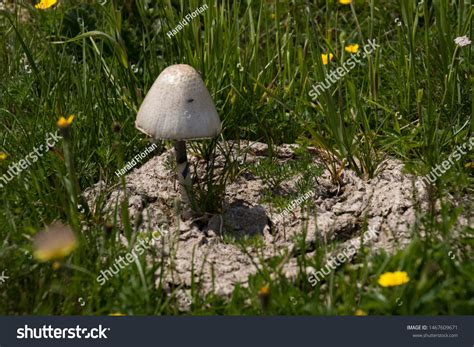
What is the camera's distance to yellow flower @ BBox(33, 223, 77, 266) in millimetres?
2867

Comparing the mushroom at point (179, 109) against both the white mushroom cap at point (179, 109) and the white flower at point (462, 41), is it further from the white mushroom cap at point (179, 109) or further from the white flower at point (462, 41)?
the white flower at point (462, 41)

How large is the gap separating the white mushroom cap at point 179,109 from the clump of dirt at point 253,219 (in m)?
0.39

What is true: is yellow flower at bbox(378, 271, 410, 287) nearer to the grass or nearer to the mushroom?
the grass

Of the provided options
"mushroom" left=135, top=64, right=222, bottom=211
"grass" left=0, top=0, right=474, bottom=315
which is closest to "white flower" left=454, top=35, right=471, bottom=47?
"grass" left=0, top=0, right=474, bottom=315

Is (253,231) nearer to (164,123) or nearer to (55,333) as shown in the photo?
(164,123)

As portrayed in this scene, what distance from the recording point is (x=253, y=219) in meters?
3.44

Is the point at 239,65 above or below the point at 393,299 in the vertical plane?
above

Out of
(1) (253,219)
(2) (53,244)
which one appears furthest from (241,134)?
(2) (53,244)

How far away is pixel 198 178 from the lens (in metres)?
3.64

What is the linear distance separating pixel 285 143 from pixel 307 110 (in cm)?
24

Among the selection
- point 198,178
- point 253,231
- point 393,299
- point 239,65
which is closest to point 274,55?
point 239,65

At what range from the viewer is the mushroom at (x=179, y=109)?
3.00 metres

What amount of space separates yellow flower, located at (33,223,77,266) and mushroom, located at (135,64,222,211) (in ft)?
1.79

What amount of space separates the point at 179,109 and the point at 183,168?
42 centimetres
